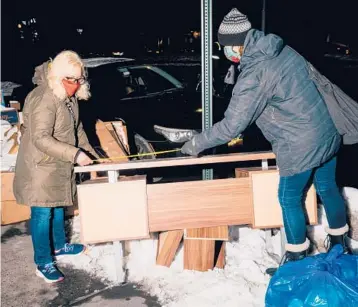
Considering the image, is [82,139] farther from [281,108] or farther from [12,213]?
[281,108]

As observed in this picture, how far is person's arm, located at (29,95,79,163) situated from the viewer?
311 cm

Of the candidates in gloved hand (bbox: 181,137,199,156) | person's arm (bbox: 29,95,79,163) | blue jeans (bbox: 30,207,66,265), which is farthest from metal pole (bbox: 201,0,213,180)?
blue jeans (bbox: 30,207,66,265)

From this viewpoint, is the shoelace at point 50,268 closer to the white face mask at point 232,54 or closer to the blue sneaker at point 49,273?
the blue sneaker at point 49,273

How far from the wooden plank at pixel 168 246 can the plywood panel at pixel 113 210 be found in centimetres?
26

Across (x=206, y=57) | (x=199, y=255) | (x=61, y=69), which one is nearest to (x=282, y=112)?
(x=206, y=57)

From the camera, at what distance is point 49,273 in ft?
11.5

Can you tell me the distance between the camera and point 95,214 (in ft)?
10.6

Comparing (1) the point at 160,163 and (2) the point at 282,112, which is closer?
(2) the point at 282,112

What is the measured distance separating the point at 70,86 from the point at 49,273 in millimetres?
1526

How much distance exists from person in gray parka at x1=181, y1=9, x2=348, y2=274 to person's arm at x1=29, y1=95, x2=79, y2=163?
2.84ft

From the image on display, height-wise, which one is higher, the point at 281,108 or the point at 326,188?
the point at 281,108

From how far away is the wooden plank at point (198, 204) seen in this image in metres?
3.32

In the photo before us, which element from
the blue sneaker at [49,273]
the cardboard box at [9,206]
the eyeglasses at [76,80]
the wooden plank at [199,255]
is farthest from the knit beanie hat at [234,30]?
Result: the cardboard box at [9,206]

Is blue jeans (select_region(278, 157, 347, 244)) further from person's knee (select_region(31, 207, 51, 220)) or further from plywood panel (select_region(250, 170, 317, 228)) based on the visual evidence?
person's knee (select_region(31, 207, 51, 220))
